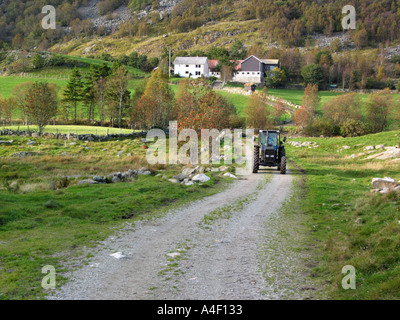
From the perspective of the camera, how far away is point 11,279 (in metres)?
8.45

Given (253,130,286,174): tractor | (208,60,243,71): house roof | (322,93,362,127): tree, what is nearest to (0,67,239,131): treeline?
(322,93,362,127): tree

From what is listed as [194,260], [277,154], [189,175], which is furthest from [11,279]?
[277,154]

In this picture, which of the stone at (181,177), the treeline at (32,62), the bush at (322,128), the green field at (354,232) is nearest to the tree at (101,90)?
the bush at (322,128)

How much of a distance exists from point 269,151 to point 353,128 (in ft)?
142

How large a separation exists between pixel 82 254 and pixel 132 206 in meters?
6.06

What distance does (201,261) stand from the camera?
992cm

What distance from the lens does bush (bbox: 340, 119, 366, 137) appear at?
213 feet

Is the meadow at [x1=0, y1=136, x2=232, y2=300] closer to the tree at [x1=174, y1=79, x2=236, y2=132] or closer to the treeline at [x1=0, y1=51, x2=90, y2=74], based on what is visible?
the tree at [x1=174, y1=79, x2=236, y2=132]

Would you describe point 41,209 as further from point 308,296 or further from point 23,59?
point 23,59

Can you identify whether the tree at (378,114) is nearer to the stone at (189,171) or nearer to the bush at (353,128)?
the bush at (353,128)

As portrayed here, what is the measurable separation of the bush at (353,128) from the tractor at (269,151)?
4190 centimetres

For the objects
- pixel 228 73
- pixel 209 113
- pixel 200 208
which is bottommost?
pixel 200 208

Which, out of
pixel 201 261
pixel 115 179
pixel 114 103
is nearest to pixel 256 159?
pixel 115 179

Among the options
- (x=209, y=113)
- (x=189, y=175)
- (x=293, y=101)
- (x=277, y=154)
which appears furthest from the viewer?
(x=293, y=101)
